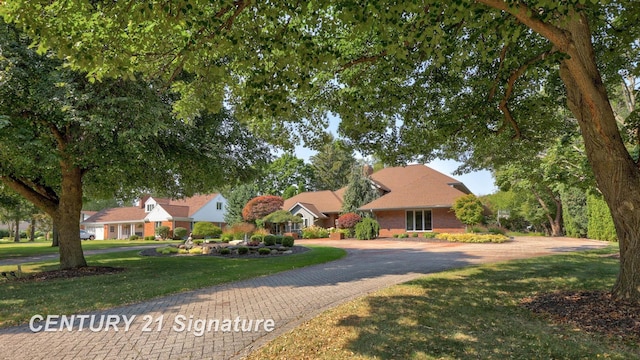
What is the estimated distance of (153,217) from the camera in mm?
49375

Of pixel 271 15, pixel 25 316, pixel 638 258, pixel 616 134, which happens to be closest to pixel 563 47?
pixel 616 134

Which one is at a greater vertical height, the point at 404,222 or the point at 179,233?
the point at 404,222

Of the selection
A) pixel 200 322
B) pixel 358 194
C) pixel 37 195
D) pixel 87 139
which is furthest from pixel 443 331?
pixel 358 194

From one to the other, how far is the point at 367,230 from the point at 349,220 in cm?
410

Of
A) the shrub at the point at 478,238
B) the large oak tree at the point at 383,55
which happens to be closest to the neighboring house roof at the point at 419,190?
the shrub at the point at 478,238

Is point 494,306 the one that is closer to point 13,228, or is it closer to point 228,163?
point 228,163

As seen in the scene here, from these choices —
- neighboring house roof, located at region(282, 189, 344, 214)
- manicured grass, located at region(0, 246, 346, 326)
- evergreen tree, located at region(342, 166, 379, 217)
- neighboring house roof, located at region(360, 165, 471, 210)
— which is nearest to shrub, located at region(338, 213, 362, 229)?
neighboring house roof, located at region(360, 165, 471, 210)

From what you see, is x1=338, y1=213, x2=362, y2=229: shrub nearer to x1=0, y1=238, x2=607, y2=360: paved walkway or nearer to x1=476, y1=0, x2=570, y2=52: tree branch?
x1=0, y1=238, x2=607, y2=360: paved walkway

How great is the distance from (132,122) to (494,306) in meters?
9.53

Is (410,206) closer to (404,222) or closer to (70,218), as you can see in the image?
(404,222)

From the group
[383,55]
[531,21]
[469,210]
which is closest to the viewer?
[531,21]

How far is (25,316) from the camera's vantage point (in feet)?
22.9

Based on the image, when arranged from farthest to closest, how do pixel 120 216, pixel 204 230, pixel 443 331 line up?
1. pixel 120 216
2. pixel 204 230
3. pixel 443 331

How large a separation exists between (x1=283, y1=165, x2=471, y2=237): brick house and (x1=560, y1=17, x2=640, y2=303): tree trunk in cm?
2395
